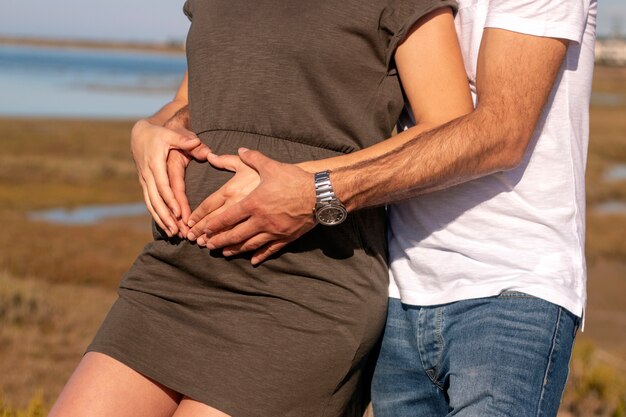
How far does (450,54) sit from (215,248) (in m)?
0.77

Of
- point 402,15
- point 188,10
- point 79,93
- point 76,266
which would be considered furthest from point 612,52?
point 402,15

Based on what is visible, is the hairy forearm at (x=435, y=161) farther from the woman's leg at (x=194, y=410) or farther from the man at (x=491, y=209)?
the woman's leg at (x=194, y=410)

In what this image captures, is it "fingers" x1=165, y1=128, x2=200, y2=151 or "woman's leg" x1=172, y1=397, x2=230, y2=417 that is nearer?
"woman's leg" x1=172, y1=397, x2=230, y2=417

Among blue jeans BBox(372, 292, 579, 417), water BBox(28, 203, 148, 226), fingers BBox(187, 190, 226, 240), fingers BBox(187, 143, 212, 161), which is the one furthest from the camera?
water BBox(28, 203, 148, 226)

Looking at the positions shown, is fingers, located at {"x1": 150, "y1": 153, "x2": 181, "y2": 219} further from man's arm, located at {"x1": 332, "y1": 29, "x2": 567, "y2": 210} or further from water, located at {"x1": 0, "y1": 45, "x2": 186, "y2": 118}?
water, located at {"x1": 0, "y1": 45, "x2": 186, "y2": 118}

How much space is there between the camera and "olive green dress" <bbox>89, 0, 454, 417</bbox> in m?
2.23

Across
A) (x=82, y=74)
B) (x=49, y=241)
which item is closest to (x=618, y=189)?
(x=49, y=241)

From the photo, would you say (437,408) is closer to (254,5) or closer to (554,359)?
(554,359)

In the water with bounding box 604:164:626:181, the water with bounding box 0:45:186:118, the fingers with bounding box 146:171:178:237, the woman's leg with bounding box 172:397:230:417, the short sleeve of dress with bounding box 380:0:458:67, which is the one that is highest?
the short sleeve of dress with bounding box 380:0:458:67

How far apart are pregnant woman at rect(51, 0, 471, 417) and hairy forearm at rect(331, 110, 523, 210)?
0.12 meters

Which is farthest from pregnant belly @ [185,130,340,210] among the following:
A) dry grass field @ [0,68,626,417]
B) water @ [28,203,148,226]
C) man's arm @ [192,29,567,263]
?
water @ [28,203,148,226]

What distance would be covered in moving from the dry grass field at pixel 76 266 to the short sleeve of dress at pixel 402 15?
8.41 feet

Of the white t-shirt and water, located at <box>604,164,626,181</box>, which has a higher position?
the white t-shirt

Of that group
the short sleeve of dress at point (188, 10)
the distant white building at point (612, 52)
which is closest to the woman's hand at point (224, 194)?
the short sleeve of dress at point (188, 10)
